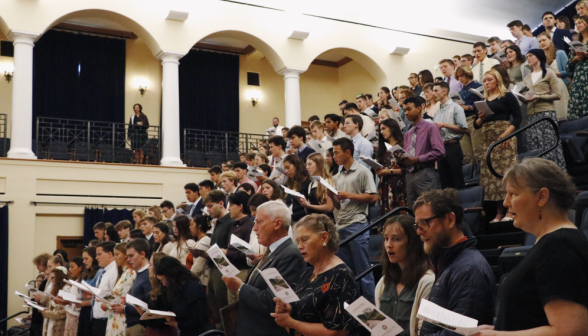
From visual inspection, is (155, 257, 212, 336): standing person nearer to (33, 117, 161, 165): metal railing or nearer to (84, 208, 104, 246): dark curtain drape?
(84, 208, 104, 246): dark curtain drape

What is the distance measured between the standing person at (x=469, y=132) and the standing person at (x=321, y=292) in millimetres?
3405

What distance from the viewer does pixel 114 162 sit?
13.1m

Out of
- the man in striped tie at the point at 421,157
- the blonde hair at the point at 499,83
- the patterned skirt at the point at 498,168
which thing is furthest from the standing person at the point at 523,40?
the man in striped tie at the point at 421,157

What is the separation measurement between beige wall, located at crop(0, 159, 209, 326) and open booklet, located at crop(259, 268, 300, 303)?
976 cm

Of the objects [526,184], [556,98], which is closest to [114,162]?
[556,98]

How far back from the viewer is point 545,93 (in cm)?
675

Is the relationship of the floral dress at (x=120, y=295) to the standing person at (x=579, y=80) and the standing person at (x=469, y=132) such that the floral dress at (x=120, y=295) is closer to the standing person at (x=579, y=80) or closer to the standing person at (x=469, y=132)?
the standing person at (x=469, y=132)

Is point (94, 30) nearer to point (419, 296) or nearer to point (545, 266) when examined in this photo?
point (419, 296)

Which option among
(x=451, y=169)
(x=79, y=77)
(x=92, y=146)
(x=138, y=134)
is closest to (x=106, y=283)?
(x=451, y=169)

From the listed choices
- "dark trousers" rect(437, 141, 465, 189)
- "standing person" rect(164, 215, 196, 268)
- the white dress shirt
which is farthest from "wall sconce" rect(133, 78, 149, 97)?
"dark trousers" rect(437, 141, 465, 189)

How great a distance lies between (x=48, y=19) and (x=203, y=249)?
8.85 m

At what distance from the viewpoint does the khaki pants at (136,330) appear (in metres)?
5.84

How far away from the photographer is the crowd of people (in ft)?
6.83

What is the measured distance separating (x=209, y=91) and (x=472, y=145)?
11590mm
